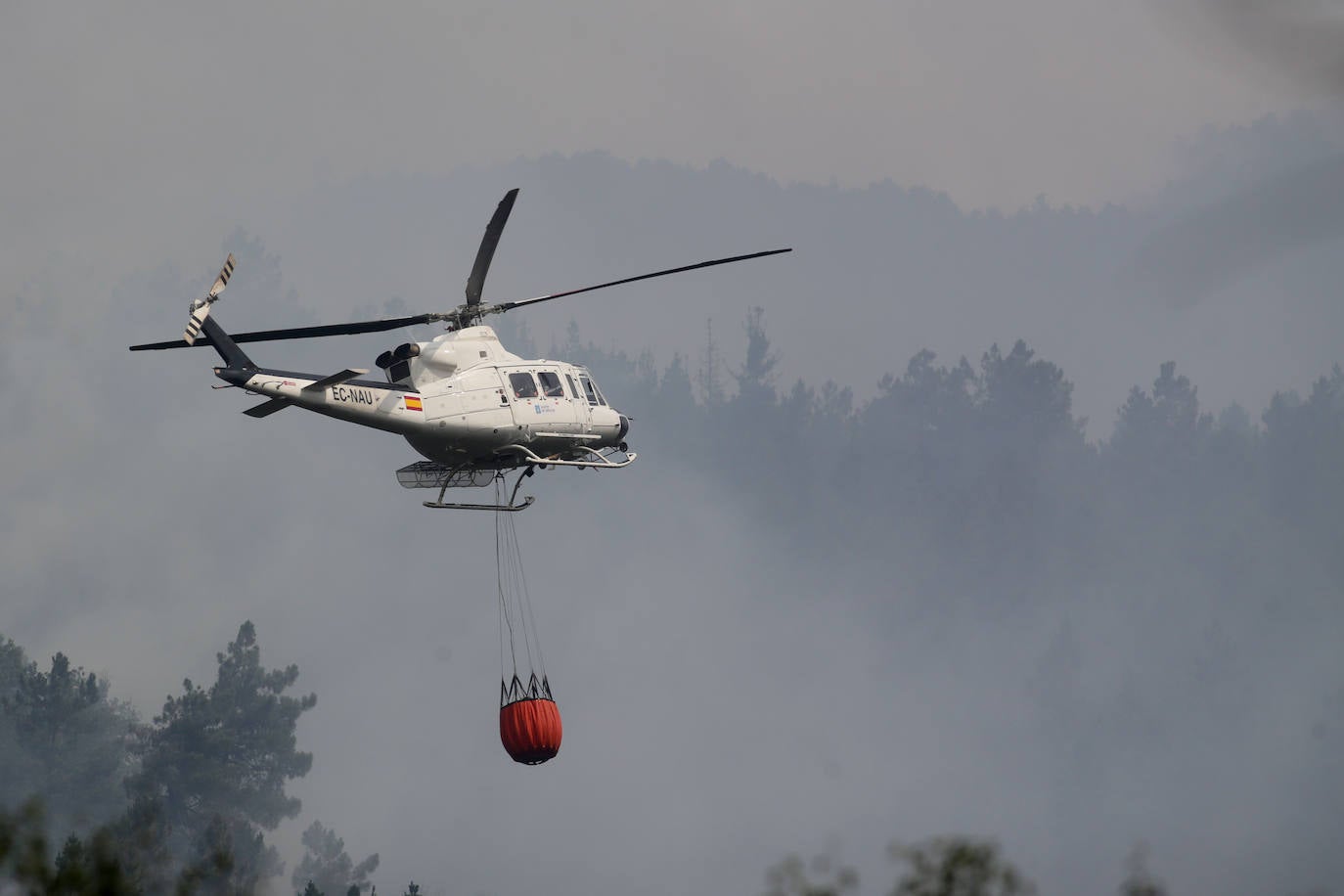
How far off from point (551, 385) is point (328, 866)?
101129 mm

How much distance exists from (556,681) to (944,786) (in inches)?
1455

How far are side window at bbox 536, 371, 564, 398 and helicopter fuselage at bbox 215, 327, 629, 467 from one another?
0.8 inches

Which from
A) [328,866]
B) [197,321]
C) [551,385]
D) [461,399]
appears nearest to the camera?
[197,321]

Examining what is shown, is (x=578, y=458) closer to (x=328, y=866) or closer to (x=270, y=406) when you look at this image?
(x=270, y=406)

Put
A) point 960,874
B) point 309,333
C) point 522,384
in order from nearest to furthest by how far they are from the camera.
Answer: point 960,874, point 309,333, point 522,384

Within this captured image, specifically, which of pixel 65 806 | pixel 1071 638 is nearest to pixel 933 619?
pixel 1071 638

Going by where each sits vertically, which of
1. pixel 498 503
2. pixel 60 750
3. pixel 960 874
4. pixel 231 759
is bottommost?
pixel 960 874

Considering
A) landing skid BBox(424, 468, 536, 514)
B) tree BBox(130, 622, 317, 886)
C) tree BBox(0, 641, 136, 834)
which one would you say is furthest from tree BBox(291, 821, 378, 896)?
landing skid BBox(424, 468, 536, 514)

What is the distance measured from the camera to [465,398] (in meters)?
40.6

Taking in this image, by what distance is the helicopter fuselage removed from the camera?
1543 inches

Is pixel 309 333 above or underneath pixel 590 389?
underneath

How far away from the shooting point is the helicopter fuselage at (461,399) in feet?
129

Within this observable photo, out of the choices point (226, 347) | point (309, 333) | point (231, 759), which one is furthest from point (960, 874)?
point (231, 759)

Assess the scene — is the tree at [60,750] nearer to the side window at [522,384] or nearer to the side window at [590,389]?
the side window at [590,389]
